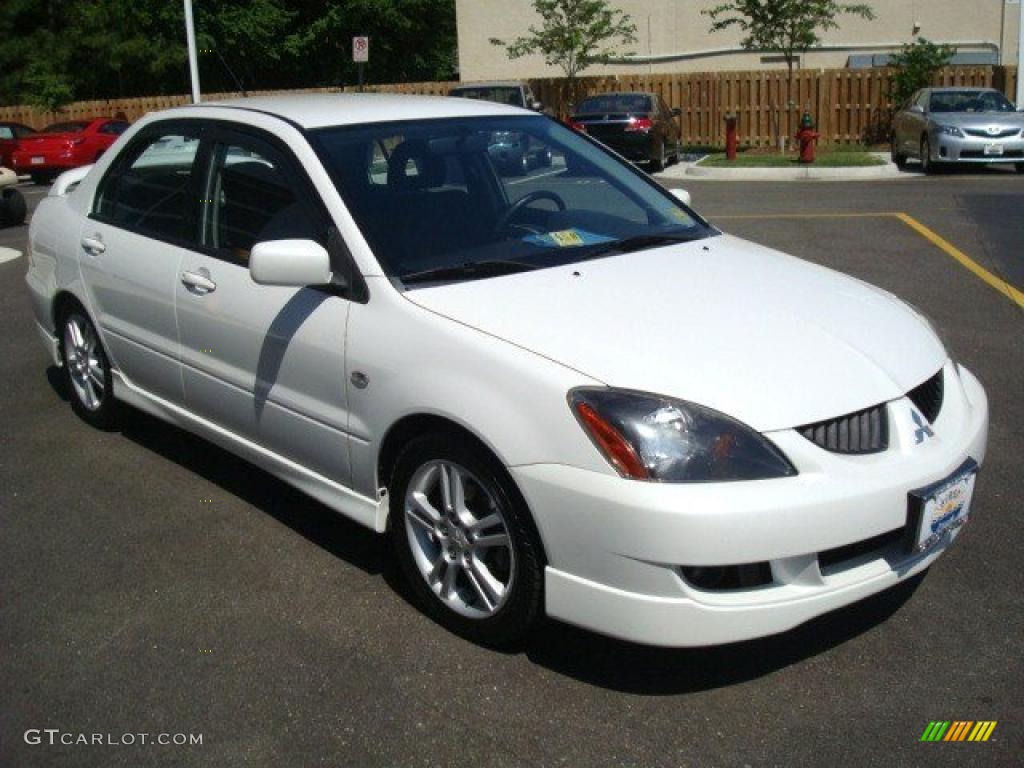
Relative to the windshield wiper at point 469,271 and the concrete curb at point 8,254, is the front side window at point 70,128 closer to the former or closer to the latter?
the concrete curb at point 8,254

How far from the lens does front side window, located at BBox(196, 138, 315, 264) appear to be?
4473 mm

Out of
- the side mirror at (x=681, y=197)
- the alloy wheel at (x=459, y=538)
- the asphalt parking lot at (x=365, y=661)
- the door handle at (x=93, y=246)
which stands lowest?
the asphalt parking lot at (x=365, y=661)

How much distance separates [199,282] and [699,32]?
97.8 ft

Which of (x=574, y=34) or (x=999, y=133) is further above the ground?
(x=574, y=34)

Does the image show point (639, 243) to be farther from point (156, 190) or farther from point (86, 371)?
point (86, 371)

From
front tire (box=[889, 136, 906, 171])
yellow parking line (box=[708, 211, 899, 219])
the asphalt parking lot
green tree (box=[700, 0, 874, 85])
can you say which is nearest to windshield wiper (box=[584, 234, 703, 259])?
the asphalt parking lot

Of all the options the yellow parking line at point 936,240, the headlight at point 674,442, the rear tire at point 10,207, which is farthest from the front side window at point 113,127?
the headlight at point 674,442

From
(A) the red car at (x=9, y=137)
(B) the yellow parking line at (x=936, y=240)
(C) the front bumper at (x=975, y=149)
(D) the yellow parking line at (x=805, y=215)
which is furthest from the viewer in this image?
(A) the red car at (x=9, y=137)

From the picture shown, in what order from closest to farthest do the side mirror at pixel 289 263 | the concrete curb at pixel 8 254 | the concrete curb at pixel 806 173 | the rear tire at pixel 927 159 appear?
the side mirror at pixel 289 263 < the concrete curb at pixel 8 254 < the rear tire at pixel 927 159 < the concrete curb at pixel 806 173

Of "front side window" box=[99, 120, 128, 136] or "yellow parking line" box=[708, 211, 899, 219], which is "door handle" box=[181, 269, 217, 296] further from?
"front side window" box=[99, 120, 128, 136]

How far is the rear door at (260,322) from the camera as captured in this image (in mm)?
4176

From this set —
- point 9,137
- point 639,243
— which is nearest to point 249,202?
point 639,243

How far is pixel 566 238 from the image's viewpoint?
452 centimetres

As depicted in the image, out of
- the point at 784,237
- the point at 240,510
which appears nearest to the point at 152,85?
the point at 784,237
